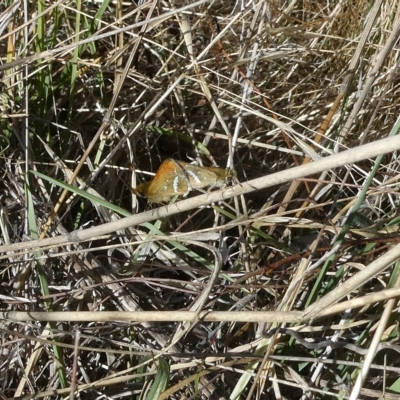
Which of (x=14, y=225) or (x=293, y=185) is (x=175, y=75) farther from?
(x=14, y=225)

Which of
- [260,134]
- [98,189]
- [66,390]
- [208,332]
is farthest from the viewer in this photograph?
[260,134]

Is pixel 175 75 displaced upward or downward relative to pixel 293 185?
upward

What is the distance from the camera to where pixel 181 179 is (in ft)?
3.41

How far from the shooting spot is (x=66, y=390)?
103cm

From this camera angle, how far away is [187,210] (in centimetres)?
104

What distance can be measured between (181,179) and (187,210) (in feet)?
0.19

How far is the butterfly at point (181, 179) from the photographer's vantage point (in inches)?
39.8

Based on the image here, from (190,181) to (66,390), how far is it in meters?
0.44

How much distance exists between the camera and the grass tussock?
3.42 ft

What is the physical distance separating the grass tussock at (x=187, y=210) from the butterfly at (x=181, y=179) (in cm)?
4

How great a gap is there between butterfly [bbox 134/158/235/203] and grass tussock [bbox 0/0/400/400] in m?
0.04

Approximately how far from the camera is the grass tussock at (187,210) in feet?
3.42

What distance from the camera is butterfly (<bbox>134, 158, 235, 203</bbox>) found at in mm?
1010

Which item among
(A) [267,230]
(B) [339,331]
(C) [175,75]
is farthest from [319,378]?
(C) [175,75]
